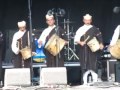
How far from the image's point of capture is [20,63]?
40.9ft

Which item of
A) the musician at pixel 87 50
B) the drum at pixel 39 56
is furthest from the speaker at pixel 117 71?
the drum at pixel 39 56

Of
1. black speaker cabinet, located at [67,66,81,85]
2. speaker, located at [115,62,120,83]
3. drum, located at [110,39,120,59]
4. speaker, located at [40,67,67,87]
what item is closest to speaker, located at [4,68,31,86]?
speaker, located at [40,67,67,87]

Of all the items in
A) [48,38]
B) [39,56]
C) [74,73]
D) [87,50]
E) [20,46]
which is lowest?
[74,73]

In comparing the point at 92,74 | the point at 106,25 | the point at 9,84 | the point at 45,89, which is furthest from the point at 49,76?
the point at 106,25

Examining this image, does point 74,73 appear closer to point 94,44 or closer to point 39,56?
point 39,56

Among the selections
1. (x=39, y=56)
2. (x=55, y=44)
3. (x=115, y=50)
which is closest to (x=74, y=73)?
(x=39, y=56)

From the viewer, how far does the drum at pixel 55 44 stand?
12.1 m

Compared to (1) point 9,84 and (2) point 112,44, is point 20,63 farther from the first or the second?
(1) point 9,84

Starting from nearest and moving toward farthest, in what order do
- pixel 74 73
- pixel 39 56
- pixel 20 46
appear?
pixel 20 46
pixel 74 73
pixel 39 56

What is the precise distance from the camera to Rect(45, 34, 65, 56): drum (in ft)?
39.6

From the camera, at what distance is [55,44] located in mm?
12086

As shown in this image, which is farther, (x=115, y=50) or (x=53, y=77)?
(x=115, y=50)

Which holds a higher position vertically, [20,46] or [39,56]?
[20,46]

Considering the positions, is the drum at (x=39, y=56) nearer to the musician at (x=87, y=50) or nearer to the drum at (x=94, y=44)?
the musician at (x=87, y=50)
